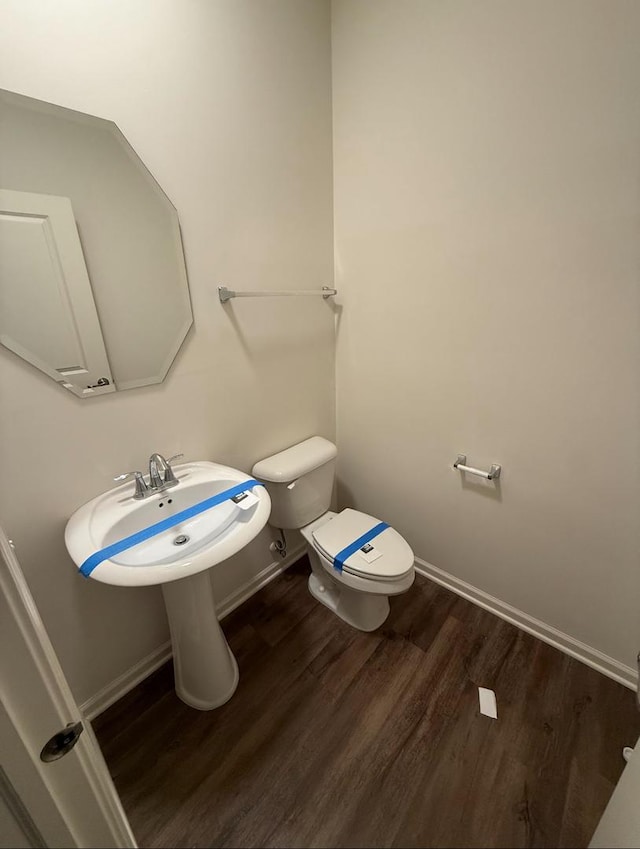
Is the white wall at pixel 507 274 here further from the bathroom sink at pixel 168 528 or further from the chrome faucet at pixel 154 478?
the chrome faucet at pixel 154 478

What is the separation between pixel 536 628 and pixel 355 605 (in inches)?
31.6

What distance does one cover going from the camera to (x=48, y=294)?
3.14ft

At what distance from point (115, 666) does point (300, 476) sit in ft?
3.30

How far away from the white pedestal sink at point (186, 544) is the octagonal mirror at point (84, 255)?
388 mm

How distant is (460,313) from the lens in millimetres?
1369

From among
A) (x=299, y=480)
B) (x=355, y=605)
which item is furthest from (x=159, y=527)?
(x=355, y=605)

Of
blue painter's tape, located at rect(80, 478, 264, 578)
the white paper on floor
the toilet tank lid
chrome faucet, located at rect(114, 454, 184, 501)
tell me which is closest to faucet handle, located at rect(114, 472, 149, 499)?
chrome faucet, located at rect(114, 454, 184, 501)

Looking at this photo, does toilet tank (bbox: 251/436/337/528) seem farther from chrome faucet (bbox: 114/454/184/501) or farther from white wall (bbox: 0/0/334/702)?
chrome faucet (bbox: 114/454/184/501)

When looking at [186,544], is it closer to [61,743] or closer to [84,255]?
[61,743]

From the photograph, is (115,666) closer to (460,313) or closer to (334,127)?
(460,313)

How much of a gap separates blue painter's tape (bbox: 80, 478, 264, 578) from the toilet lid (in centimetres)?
49

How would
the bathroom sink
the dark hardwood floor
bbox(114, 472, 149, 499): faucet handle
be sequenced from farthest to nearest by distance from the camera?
bbox(114, 472, 149, 499): faucet handle
the dark hardwood floor
the bathroom sink

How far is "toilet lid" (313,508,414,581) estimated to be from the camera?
135 cm

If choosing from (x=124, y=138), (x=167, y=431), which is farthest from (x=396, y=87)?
(x=167, y=431)
